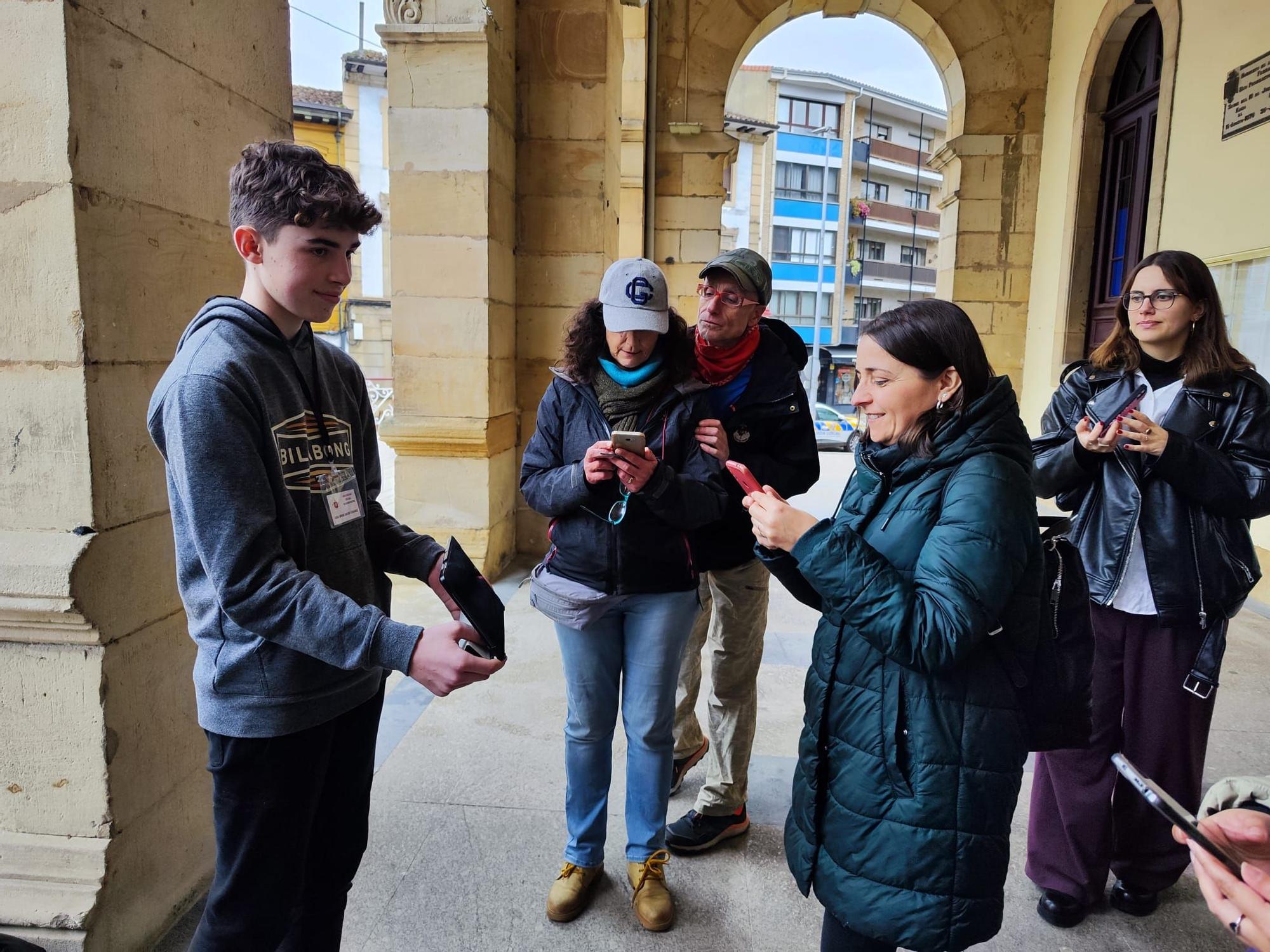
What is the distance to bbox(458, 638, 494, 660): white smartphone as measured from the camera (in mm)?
1307

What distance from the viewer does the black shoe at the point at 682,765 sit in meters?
2.74

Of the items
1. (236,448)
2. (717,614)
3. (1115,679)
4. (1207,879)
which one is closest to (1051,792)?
(1115,679)

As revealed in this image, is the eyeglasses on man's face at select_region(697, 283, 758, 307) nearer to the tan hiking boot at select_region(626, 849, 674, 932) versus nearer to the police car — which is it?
the tan hiking boot at select_region(626, 849, 674, 932)

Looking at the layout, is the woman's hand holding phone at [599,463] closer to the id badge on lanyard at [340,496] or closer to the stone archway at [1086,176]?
the id badge on lanyard at [340,496]

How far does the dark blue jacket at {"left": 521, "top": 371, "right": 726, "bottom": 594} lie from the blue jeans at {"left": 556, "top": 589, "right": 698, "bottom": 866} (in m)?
0.10

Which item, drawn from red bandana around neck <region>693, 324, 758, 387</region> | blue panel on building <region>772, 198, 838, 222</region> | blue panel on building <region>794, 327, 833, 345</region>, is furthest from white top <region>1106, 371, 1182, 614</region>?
blue panel on building <region>772, 198, 838, 222</region>

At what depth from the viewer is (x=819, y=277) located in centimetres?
2777

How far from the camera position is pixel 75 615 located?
1.61 meters

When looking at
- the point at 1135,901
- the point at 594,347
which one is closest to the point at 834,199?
the point at 594,347

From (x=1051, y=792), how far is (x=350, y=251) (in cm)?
229

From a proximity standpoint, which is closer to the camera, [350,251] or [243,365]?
[243,365]

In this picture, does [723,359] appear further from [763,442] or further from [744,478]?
[744,478]

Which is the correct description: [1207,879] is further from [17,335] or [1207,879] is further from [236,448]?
[17,335]

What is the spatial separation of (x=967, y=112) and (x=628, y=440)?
794 centimetres
